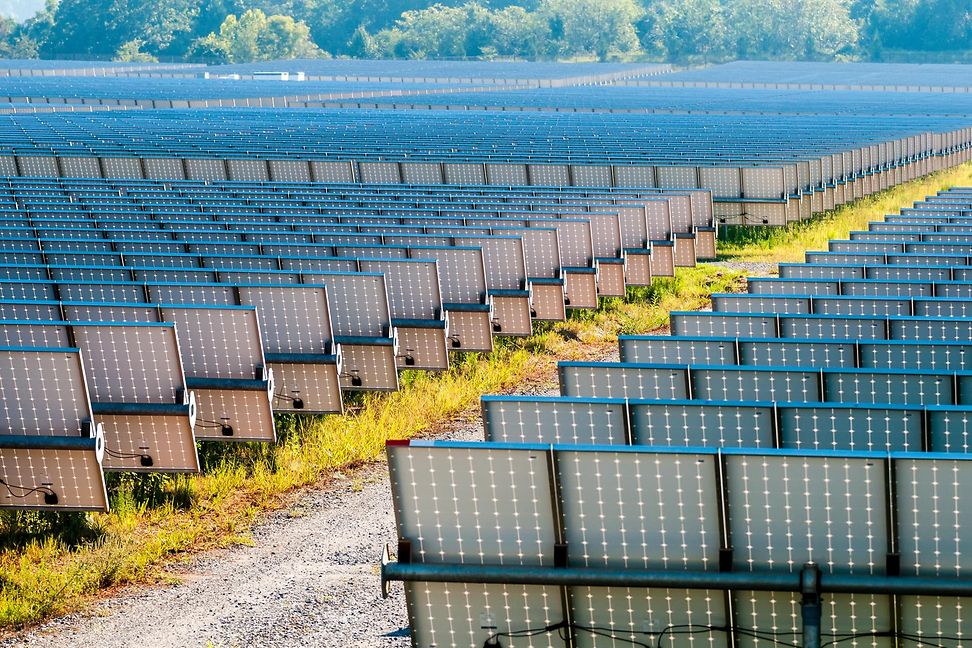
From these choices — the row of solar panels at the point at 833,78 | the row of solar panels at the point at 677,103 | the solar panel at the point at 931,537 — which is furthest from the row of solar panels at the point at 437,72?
the solar panel at the point at 931,537

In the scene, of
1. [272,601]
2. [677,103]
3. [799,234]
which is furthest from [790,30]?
[272,601]

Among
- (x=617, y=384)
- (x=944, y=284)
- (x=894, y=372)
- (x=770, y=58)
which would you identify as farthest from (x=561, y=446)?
(x=770, y=58)

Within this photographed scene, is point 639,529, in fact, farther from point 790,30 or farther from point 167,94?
point 790,30

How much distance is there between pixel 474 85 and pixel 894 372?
71.7 m

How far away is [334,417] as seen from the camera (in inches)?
472

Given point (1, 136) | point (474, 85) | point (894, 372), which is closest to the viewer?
point (894, 372)

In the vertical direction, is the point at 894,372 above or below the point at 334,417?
above

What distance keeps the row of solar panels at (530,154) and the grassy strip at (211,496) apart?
28.2 feet

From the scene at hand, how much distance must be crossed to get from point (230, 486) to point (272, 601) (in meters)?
2.12

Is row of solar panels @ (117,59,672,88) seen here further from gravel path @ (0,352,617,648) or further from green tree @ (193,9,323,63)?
gravel path @ (0,352,617,648)

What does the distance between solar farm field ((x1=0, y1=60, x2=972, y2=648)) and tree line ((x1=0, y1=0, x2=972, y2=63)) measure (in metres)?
99.6

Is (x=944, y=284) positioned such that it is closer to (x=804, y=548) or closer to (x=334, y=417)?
(x=334, y=417)

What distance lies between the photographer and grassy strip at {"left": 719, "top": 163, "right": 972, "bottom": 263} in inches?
854

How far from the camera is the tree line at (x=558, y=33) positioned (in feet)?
393
